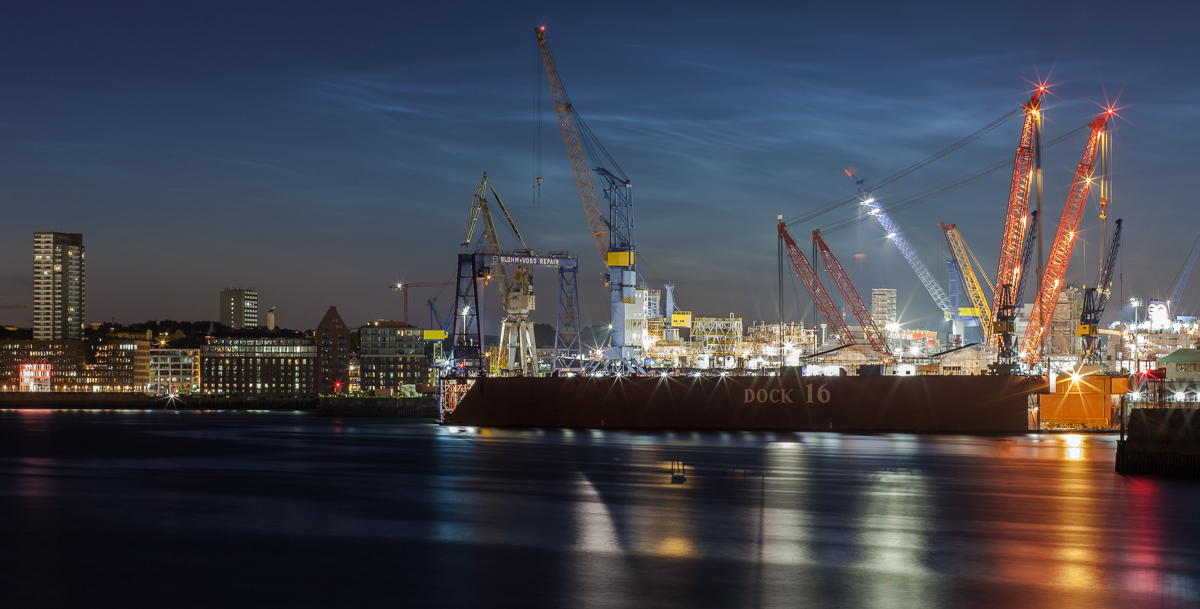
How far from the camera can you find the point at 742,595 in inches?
645

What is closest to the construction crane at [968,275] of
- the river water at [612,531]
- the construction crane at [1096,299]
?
the construction crane at [1096,299]

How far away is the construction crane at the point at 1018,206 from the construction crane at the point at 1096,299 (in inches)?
441

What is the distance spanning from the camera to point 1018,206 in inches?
2913

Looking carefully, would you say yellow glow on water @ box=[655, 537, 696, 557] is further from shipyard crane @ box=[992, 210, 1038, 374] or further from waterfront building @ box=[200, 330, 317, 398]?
waterfront building @ box=[200, 330, 317, 398]

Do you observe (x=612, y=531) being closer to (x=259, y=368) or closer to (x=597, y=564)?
(x=597, y=564)

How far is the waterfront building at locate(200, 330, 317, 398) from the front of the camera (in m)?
194

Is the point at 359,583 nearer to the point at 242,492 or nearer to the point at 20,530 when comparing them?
the point at 20,530

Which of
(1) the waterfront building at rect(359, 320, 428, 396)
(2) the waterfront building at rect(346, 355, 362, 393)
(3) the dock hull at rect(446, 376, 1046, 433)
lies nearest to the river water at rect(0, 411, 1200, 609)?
(3) the dock hull at rect(446, 376, 1046, 433)

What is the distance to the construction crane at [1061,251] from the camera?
7175cm

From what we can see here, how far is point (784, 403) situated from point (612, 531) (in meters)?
34.5

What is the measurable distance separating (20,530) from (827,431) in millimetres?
42807

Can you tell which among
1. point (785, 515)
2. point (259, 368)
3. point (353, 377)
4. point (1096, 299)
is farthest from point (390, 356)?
point (785, 515)

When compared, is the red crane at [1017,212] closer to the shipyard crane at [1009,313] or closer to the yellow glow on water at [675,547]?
the shipyard crane at [1009,313]

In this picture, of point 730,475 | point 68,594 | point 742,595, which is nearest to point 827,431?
point 730,475
